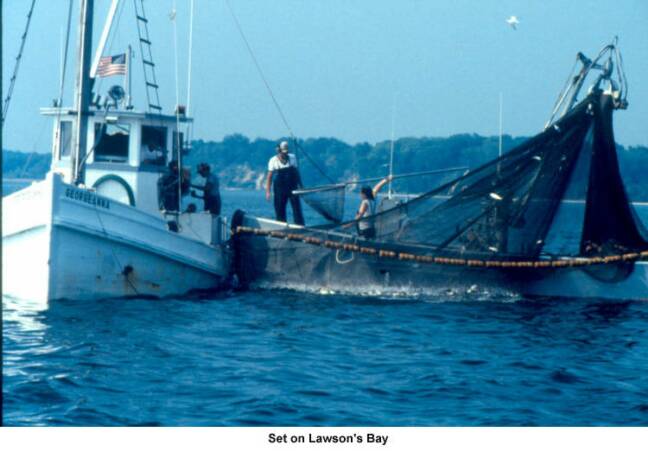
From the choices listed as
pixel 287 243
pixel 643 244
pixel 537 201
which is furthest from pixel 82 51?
pixel 643 244

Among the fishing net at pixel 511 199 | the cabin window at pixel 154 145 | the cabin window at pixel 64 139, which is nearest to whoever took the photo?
the fishing net at pixel 511 199

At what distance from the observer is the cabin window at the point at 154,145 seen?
15.8m


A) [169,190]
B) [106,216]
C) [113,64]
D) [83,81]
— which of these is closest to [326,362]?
[106,216]

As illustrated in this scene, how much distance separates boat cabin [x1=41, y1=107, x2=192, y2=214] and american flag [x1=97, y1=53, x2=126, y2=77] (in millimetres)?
865

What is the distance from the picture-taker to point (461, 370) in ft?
33.1

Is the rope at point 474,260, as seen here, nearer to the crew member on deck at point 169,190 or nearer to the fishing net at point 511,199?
the fishing net at point 511,199

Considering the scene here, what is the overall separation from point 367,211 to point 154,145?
4286mm

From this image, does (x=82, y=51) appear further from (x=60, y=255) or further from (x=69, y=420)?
(x=69, y=420)

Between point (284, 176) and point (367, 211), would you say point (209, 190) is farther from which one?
point (367, 211)

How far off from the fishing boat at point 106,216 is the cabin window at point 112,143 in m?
0.02

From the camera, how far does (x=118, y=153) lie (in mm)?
15617

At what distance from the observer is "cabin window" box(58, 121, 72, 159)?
15.6m

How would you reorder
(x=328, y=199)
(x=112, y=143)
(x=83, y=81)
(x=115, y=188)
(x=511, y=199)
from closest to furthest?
(x=83, y=81) → (x=511, y=199) → (x=115, y=188) → (x=112, y=143) → (x=328, y=199)

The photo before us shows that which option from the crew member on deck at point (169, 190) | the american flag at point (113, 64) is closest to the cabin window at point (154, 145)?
the crew member on deck at point (169, 190)
